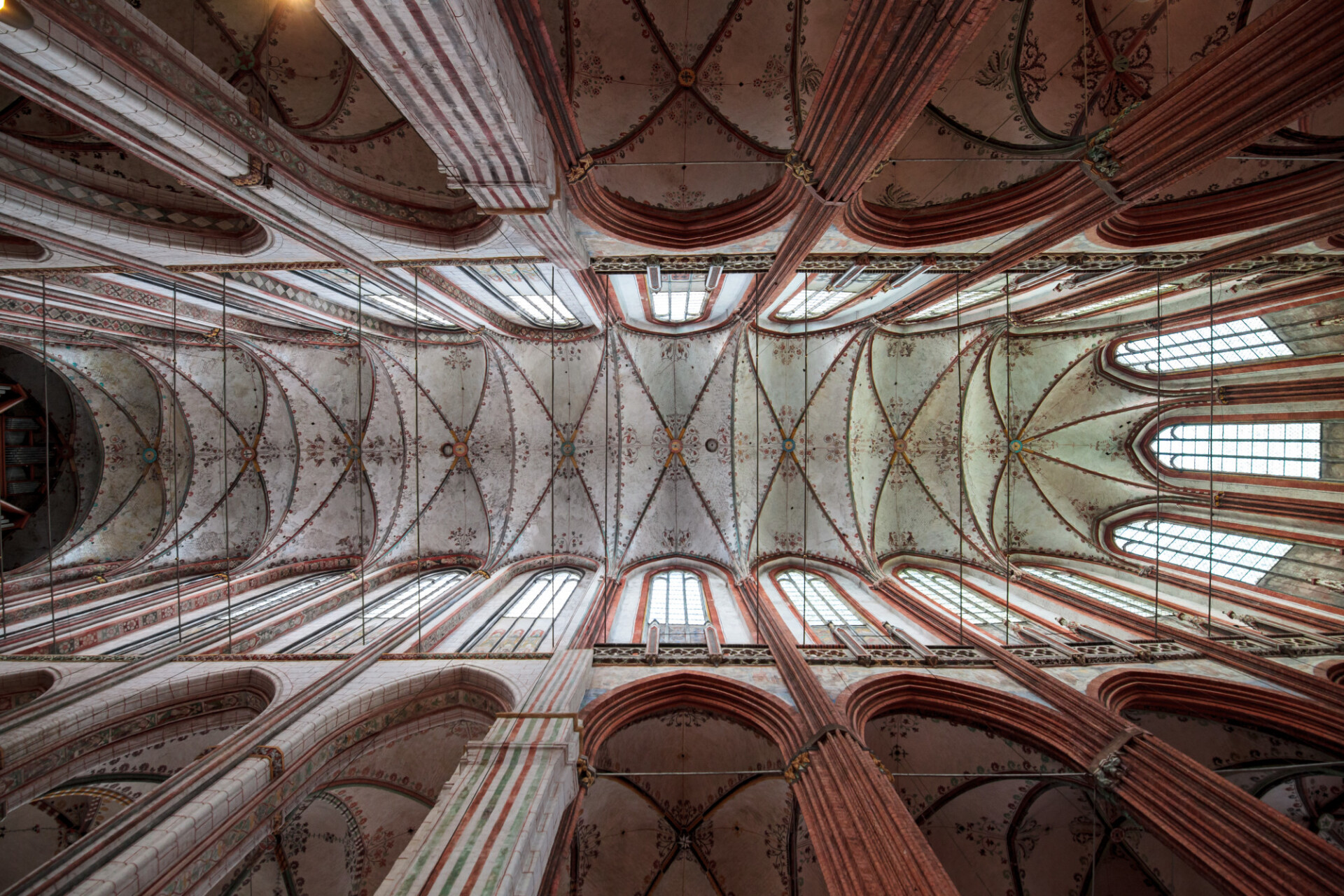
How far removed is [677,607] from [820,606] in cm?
317

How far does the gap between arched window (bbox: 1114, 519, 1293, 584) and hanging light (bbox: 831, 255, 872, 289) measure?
7486 mm

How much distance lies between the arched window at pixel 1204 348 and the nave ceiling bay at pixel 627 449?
57 cm

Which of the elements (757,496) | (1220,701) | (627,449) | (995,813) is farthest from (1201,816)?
(627,449)

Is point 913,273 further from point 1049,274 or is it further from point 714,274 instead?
point 714,274

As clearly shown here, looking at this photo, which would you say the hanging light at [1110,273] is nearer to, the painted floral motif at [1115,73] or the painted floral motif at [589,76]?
the painted floral motif at [1115,73]

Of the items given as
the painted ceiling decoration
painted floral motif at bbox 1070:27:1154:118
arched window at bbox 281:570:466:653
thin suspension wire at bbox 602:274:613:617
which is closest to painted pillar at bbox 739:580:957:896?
the painted ceiling decoration

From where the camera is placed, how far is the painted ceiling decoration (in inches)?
204

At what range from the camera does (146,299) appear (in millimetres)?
9469

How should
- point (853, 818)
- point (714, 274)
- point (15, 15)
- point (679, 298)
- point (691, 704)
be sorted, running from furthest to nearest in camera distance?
1. point (679, 298)
2. point (714, 274)
3. point (691, 704)
4. point (853, 818)
5. point (15, 15)

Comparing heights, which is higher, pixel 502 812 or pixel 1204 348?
pixel 1204 348

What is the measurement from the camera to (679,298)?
40.9 feet

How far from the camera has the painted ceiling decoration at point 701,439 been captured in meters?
5.18

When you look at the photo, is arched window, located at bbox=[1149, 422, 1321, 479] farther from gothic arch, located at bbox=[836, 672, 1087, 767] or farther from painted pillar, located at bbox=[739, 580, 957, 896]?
painted pillar, located at bbox=[739, 580, 957, 896]

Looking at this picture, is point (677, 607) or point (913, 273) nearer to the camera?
point (913, 273)
